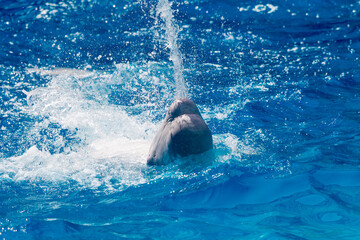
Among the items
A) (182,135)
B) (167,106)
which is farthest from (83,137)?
(182,135)

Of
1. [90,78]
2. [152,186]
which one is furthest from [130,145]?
[90,78]

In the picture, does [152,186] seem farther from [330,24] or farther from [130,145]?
[330,24]

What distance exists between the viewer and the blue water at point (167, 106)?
500cm

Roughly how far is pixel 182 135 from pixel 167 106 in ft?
13.7

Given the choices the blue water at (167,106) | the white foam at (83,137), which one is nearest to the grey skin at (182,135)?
the blue water at (167,106)

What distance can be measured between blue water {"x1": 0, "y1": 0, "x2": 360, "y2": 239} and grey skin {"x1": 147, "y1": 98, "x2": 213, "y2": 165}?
0.21 metres

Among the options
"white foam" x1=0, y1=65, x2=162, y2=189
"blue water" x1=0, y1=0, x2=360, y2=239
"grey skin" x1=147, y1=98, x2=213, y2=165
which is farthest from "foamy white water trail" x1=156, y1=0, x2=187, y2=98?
"grey skin" x1=147, y1=98, x2=213, y2=165

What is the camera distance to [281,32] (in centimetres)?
901

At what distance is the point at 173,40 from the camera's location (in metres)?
9.25

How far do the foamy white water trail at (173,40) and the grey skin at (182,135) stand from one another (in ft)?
13.0

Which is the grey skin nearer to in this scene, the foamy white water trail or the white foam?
the white foam

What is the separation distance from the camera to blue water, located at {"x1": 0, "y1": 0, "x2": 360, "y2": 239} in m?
5.00

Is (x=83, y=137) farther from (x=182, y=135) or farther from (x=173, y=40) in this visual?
(x=182, y=135)

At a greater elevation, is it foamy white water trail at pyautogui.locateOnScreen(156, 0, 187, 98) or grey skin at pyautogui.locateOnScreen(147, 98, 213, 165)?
foamy white water trail at pyautogui.locateOnScreen(156, 0, 187, 98)
